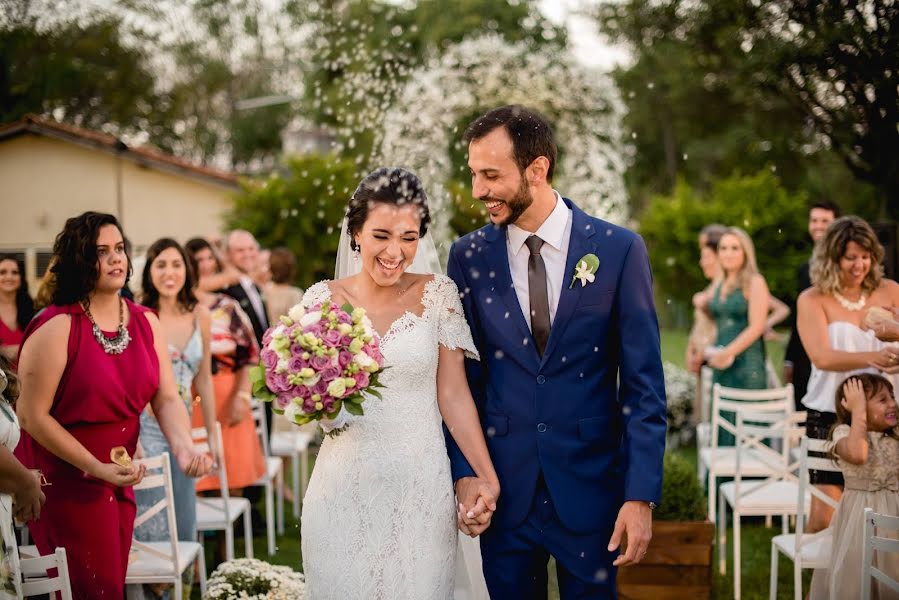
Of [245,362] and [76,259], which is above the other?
[76,259]

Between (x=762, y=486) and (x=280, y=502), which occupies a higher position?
(x=762, y=486)

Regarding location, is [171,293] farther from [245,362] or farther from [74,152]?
[74,152]

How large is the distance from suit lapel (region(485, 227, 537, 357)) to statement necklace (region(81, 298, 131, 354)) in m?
1.73

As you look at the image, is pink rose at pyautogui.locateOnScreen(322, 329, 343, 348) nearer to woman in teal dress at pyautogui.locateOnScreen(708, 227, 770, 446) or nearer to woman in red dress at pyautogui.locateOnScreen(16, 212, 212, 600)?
woman in red dress at pyautogui.locateOnScreen(16, 212, 212, 600)

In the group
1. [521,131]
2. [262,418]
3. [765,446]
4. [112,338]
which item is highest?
[521,131]

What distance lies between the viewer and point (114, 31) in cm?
1248

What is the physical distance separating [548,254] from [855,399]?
1.96m

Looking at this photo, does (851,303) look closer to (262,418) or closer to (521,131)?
(521,131)

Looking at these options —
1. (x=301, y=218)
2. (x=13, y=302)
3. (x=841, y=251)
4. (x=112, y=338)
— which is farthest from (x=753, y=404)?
(x=301, y=218)

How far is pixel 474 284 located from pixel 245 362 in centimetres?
375


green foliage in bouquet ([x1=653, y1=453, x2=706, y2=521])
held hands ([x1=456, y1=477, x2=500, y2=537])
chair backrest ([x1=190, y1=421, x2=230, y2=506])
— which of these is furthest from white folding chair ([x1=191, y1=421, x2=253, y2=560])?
held hands ([x1=456, y1=477, x2=500, y2=537])

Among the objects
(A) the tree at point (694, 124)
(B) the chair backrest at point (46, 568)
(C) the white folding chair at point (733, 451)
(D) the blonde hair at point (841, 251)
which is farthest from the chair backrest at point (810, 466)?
(A) the tree at point (694, 124)

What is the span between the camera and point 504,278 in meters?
3.12

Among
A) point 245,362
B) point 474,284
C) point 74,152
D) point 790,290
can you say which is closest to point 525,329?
point 474,284
